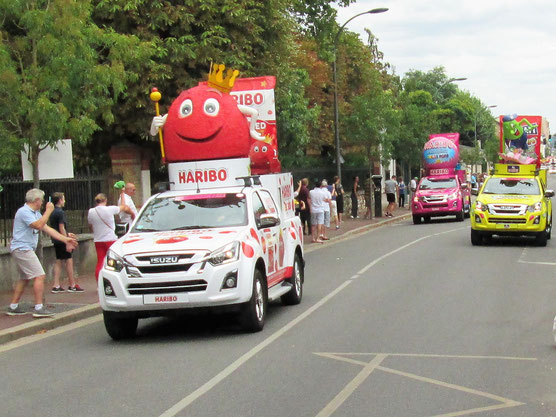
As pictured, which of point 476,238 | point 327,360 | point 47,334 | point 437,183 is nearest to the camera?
point 327,360

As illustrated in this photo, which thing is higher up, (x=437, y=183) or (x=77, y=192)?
(x=77, y=192)

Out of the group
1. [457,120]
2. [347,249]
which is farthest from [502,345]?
[457,120]

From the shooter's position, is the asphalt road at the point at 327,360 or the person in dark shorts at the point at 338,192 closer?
the asphalt road at the point at 327,360

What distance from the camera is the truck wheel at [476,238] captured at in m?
22.6

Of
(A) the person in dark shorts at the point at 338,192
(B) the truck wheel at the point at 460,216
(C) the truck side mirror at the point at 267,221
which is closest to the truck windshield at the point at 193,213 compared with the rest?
(C) the truck side mirror at the point at 267,221

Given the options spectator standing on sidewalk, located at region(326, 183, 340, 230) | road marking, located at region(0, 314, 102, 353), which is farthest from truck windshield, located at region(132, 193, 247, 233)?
spectator standing on sidewalk, located at region(326, 183, 340, 230)

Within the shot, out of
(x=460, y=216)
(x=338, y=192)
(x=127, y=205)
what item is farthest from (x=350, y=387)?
(x=460, y=216)

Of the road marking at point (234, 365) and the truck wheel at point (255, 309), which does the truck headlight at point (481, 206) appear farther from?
the truck wheel at point (255, 309)

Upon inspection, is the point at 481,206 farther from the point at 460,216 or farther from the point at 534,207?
the point at 460,216

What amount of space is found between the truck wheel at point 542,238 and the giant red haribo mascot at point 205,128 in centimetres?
954

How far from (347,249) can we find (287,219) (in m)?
10.1

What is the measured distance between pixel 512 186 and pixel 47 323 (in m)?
14.7

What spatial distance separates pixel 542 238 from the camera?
22219mm

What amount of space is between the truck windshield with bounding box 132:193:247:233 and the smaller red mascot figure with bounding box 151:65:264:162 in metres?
3.50
